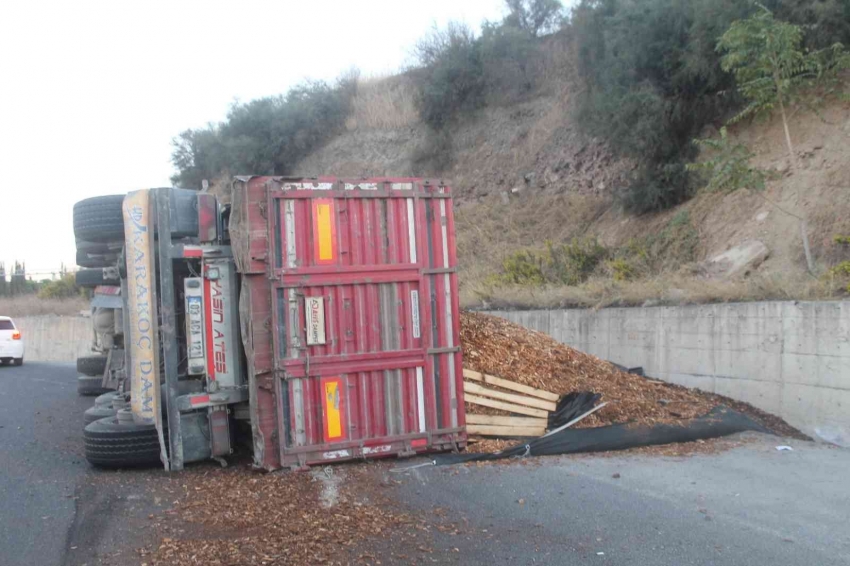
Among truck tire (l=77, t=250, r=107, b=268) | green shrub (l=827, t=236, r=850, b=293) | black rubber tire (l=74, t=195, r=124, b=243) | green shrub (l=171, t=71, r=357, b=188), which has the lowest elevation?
green shrub (l=827, t=236, r=850, b=293)

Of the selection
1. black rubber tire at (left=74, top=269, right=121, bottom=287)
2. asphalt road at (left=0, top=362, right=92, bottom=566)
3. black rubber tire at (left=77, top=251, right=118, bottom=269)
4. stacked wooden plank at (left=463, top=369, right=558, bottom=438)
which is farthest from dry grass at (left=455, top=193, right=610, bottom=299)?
black rubber tire at (left=77, top=251, right=118, bottom=269)

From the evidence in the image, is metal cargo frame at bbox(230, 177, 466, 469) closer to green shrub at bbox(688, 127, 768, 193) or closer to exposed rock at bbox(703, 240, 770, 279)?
green shrub at bbox(688, 127, 768, 193)

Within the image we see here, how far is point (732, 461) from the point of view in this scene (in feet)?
25.6

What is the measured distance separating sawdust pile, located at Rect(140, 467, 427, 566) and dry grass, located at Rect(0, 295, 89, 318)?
29997 millimetres

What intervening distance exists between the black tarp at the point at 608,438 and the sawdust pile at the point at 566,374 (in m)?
0.14

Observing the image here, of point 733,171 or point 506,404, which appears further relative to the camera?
point 733,171

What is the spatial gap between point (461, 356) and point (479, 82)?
2466 centimetres

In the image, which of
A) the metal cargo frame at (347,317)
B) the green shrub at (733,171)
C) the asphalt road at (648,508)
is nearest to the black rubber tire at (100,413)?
the metal cargo frame at (347,317)

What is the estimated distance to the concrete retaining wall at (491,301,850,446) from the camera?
9016 millimetres

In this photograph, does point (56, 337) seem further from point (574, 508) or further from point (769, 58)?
point (574, 508)

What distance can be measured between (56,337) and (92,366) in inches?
764

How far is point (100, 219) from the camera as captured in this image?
8.47 meters

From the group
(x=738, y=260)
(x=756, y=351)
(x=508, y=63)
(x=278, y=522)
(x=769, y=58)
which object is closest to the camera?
(x=278, y=522)

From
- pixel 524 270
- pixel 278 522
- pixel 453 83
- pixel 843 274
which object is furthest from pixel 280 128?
pixel 278 522
